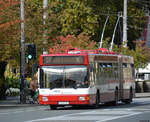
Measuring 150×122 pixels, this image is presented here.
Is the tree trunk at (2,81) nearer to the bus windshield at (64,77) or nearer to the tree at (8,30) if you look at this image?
the tree at (8,30)

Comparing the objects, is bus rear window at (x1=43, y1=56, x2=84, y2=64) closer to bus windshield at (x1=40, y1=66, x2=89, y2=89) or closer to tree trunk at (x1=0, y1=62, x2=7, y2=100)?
bus windshield at (x1=40, y1=66, x2=89, y2=89)

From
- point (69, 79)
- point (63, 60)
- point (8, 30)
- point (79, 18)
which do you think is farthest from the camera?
point (79, 18)

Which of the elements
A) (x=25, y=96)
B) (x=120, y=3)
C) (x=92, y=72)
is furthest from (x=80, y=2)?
(x=92, y=72)

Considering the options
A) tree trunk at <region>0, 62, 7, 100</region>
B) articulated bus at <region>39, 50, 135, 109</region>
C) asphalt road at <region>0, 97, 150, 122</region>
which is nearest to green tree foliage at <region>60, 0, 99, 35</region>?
tree trunk at <region>0, 62, 7, 100</region>

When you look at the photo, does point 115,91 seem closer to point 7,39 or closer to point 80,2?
point 7,39

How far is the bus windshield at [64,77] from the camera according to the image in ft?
94.7

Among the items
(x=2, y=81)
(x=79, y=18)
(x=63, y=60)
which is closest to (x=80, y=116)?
(x=63, y=60)

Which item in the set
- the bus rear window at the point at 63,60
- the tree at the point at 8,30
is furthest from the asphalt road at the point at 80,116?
the tree at the point at 8,30

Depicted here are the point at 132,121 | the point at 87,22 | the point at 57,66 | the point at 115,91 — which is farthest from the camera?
the point at 87,22

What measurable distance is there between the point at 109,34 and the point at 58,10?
5.89 metres

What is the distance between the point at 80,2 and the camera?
63125mm

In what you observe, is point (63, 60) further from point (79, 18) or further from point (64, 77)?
point (79, 18)

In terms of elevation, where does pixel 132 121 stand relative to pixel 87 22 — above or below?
below

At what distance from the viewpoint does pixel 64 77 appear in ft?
94.8
